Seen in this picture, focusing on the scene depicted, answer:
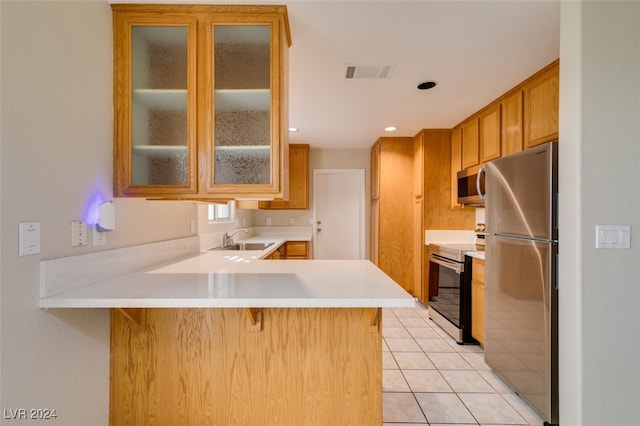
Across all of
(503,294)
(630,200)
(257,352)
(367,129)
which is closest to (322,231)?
(367,129)

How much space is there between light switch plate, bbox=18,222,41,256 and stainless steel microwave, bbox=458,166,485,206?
125 inches

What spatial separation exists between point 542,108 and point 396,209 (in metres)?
2.11

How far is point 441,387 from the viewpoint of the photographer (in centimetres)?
206

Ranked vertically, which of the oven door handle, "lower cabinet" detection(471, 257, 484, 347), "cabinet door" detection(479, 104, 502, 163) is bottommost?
"lower cabinet" detection(471, 257, 484, 347)

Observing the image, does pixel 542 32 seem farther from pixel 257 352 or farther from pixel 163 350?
pixel 163 350

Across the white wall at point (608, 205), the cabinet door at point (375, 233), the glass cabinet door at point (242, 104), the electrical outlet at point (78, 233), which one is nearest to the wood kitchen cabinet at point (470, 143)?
the cabinet door at point (375, 233)

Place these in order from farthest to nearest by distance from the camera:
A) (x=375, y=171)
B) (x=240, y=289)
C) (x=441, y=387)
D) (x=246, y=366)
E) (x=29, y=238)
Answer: (x=375, y=171)
(x=441, y=387)
(x=246, y=366)
(x=240, y=289)
(x=29, y=238)

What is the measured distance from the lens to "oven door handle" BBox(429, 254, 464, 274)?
271 cm

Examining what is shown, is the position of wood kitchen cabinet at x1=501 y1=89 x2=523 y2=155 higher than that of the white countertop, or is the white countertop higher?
wood kitchen cabinet at x1=501 y1=89 x2=523 y2=155

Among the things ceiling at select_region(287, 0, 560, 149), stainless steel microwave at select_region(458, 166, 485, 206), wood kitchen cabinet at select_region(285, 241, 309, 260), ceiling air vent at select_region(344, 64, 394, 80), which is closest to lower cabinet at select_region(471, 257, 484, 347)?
stainless steel microwave at select_region(458, 166, 485, 206)

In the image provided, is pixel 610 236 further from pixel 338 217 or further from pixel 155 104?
pixel 338 217

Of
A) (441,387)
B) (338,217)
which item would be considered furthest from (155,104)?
(338,217)

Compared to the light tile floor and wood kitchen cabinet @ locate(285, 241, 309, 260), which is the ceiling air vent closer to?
the light tile floor

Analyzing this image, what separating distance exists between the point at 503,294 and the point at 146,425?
7.50ft
